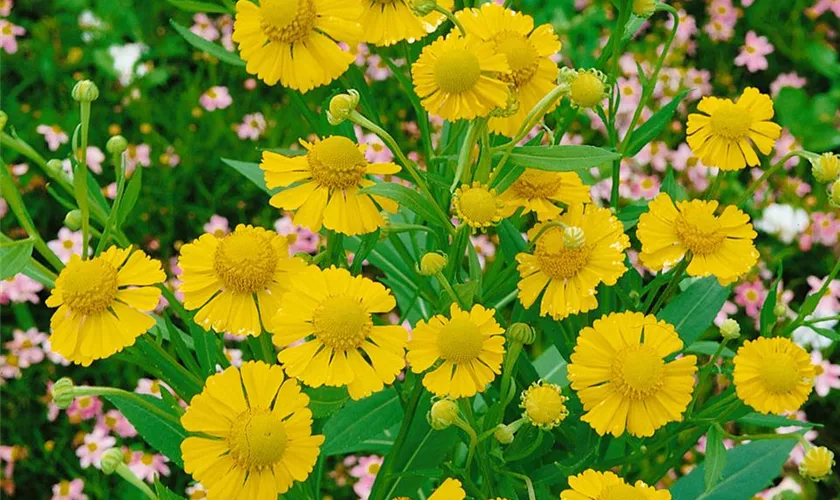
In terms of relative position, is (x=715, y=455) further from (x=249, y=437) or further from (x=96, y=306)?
(x=96, y=306)

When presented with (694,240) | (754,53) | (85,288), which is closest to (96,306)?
(85,288)

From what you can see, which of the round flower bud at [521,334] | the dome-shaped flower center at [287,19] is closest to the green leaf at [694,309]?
the round flower bud at [521,334]

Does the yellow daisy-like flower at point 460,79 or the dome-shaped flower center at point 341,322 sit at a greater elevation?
the yellow daisy-like flower at point 460,79

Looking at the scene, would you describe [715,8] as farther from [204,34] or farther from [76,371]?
[76,371]

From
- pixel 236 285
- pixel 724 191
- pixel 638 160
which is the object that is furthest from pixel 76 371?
pixel 724 191

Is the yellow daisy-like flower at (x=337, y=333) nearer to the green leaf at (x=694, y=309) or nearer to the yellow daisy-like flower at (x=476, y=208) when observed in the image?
the yellow daisy-like flower at (x=476, y=208)

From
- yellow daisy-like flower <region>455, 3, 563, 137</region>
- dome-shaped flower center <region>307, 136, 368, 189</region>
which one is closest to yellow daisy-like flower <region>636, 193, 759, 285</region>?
yellow daisy-like flower <region>455, 3, 563, 137</region>
